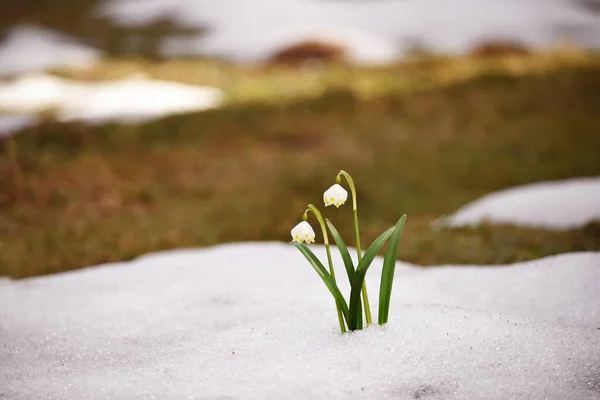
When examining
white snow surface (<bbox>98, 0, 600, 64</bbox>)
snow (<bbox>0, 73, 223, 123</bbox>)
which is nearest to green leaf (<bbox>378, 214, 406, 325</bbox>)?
snow (<bbox>0, 73, 223, 123</bbox>)

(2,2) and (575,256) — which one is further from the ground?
(2,2)

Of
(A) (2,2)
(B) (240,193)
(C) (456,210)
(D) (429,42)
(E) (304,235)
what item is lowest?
(C) (456,210)

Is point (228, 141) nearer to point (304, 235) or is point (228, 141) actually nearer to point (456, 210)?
point (456, 210)

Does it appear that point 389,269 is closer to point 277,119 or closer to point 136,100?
point 277,119

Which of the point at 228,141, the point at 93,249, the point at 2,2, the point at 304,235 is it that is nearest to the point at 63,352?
the point at 304,235

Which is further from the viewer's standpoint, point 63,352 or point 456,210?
point 456,210

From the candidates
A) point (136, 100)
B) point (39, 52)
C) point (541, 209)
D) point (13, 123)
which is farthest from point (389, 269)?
point (39, 52)

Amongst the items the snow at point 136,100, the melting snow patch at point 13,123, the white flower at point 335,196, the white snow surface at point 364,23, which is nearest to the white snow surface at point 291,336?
the white flower at point 335,196

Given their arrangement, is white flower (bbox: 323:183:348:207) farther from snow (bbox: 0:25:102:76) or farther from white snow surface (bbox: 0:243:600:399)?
snow (bbox: 0:25:102:76)
